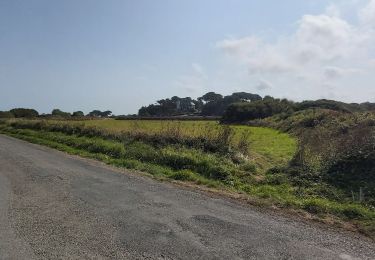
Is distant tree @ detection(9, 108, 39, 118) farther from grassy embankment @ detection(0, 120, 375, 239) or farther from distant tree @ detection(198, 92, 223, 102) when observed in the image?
distant tree @ detection(198, 92, 223, 102)

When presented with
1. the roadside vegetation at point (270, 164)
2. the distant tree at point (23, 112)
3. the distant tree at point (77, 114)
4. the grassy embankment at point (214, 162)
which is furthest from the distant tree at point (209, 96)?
the grassy embankment at point (214, 162)

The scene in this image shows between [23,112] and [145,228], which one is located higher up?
[23,112]

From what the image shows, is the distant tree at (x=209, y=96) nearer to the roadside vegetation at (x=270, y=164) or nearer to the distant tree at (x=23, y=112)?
the distant tree at (x=23, y=112)

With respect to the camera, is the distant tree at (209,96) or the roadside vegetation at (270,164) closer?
the roadside vegetation at (270,164)

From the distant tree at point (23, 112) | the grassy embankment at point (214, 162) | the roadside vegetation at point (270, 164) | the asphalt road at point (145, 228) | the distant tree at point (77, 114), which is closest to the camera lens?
the asphalt road at point (145, 228)

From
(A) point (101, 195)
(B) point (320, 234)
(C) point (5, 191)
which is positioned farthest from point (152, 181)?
(B) point (320, 234)

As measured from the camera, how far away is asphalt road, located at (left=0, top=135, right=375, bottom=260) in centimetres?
739

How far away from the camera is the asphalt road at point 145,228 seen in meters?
7.39

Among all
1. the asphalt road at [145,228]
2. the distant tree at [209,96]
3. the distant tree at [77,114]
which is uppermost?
the distant tree at [209,96]

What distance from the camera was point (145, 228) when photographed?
8.72 m

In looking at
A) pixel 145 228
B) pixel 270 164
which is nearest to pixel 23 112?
pixel 270 164

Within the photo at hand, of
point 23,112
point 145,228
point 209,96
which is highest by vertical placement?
point 209,96

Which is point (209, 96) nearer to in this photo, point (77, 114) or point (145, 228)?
point (77, 114)

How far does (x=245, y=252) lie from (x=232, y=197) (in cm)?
481
